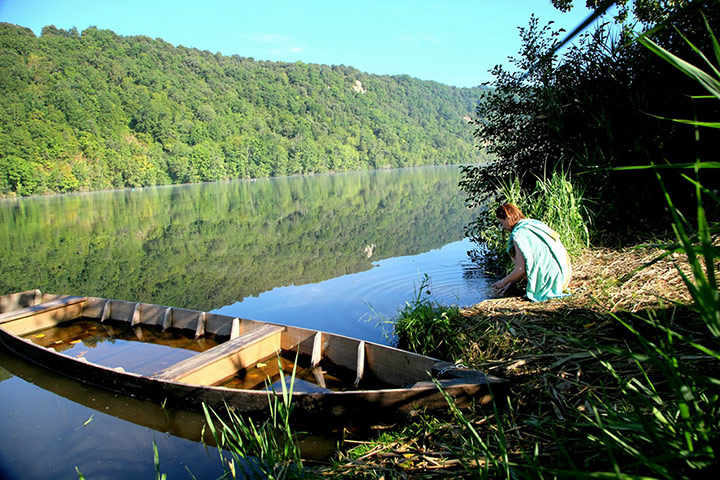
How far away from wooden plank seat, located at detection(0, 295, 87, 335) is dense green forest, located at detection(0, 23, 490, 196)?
3495 centimetres

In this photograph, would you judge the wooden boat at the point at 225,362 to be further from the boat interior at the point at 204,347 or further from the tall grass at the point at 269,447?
the tall grass at the point at 269,447

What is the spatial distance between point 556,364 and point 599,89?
20.1 ft

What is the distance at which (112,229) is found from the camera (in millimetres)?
22109

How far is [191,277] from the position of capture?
12.4m

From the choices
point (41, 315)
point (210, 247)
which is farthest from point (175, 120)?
point (41, 315)

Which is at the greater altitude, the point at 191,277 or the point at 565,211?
the point at 565,211

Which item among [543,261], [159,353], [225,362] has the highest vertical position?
[543,261]

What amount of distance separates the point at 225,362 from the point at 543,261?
12.0 feet

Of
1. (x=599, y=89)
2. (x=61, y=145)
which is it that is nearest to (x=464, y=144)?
(x=61, y=145)

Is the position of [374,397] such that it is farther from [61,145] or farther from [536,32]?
[61,145]

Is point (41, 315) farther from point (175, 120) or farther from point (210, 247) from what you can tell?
point (175, 120)

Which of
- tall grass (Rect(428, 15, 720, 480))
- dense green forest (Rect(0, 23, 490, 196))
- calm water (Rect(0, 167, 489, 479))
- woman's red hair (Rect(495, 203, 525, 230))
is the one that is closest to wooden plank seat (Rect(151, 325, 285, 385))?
calm water (Rect(0, 167, 489, 479))

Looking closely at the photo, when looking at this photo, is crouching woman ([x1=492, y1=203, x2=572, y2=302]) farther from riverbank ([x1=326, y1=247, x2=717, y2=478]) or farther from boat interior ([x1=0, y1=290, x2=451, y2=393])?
boat interior ([x1=0, y1=290, x2=451, y2=393])

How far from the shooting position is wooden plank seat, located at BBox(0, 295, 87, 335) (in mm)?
7410
